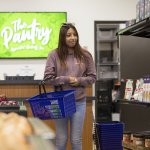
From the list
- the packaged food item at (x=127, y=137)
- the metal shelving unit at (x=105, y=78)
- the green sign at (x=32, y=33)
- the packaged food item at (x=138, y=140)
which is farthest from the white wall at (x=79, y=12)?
the packaged food item at (x=138, y=140)

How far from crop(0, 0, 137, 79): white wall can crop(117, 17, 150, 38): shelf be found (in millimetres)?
3019

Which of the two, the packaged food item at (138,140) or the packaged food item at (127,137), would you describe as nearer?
the packaged food item at (138,140)

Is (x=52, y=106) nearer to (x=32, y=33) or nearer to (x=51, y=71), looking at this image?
(x=51, y=71)

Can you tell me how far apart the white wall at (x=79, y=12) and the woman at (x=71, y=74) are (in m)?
3.49

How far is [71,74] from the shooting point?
3.35 m

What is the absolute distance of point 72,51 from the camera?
11.2 feet

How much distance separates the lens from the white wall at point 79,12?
680cm

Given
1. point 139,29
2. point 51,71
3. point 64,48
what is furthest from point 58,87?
point 139,29

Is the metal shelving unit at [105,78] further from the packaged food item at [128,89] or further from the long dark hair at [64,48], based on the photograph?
the long dark hair at [64,48]

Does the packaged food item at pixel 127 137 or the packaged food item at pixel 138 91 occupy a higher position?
the packaged food item at pixel 138 91

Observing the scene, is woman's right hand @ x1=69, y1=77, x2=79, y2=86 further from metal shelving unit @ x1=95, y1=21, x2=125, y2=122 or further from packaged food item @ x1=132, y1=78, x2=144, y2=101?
metal shelving unit @ x1=95, y1=21, x2=125, y2=122

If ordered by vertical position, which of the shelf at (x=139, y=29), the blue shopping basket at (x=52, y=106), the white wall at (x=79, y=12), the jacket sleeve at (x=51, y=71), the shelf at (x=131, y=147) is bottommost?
the shelf at (x=131, y=147)

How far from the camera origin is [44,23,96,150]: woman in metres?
A: 3.28


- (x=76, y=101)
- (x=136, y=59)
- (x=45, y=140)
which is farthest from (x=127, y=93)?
(x=45, y=140)
